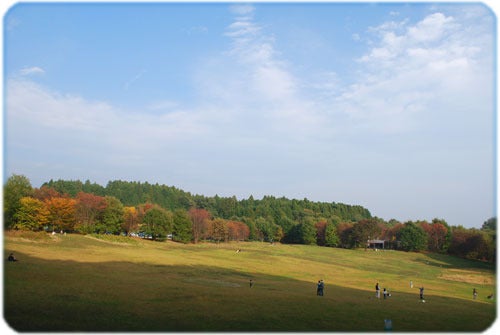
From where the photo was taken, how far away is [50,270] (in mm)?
39000

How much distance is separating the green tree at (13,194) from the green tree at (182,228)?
45876 millimetres

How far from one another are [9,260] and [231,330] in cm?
3213

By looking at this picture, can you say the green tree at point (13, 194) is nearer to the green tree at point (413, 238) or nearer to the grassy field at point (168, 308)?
the grassy field at point (168, 308)

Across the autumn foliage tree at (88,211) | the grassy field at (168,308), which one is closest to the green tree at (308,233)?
the autumn foliage tree at (88,211)

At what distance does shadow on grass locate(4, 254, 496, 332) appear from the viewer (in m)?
22.3

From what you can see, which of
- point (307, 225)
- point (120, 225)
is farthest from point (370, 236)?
point (120, 225)

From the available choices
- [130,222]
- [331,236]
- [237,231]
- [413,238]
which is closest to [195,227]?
[130,222]

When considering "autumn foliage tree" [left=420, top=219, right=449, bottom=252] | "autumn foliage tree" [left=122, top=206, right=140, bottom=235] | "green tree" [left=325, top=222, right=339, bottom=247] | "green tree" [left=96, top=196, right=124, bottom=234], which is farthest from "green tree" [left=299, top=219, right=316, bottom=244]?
"green tree" [left=96, top=196, right=124, bottom=234]

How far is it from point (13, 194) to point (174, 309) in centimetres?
5401

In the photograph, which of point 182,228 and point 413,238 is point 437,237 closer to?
point 413,238

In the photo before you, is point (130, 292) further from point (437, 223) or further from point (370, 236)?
point (437, 223)

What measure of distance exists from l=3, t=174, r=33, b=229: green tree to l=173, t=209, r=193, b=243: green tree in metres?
45.9

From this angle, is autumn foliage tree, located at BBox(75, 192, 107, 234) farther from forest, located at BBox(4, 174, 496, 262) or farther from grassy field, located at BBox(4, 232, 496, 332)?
grassy field, located at BBox(4, 232, 496, 332)

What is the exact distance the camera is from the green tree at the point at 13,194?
6133 cm
